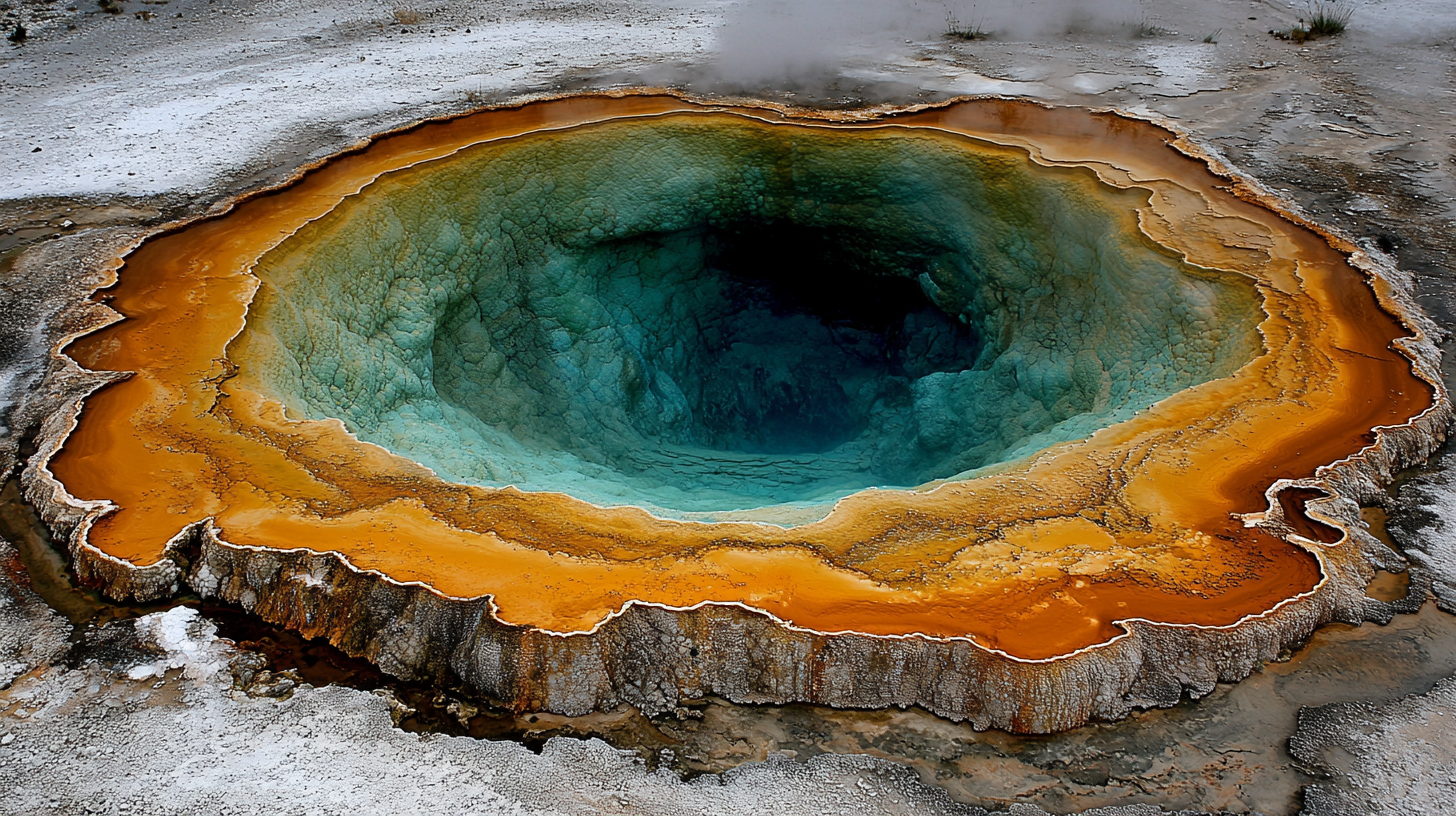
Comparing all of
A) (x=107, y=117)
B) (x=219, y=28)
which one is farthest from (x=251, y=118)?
(x=219, y=28)

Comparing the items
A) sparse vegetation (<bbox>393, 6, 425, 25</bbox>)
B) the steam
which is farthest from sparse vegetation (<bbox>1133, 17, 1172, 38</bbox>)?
sparse vegetation (<bbox>393, 6, 425, 25</bbox>)

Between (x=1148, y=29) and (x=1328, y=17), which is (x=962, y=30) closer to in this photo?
(x=1148, y=29)

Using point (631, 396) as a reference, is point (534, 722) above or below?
above

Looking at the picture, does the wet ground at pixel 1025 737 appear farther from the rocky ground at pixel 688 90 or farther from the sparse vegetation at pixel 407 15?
the sparse vegetation at pixel 407 15

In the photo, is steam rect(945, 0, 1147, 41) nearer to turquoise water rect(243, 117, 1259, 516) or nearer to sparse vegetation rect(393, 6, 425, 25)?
turquoise water rect(243, 117, 1259, 516)

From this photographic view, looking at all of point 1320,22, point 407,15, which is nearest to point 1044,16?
point 1320,22

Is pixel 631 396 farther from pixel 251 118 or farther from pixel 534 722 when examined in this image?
pixel 534 722

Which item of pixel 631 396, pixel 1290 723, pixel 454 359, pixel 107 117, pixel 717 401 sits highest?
pixel 107 117
